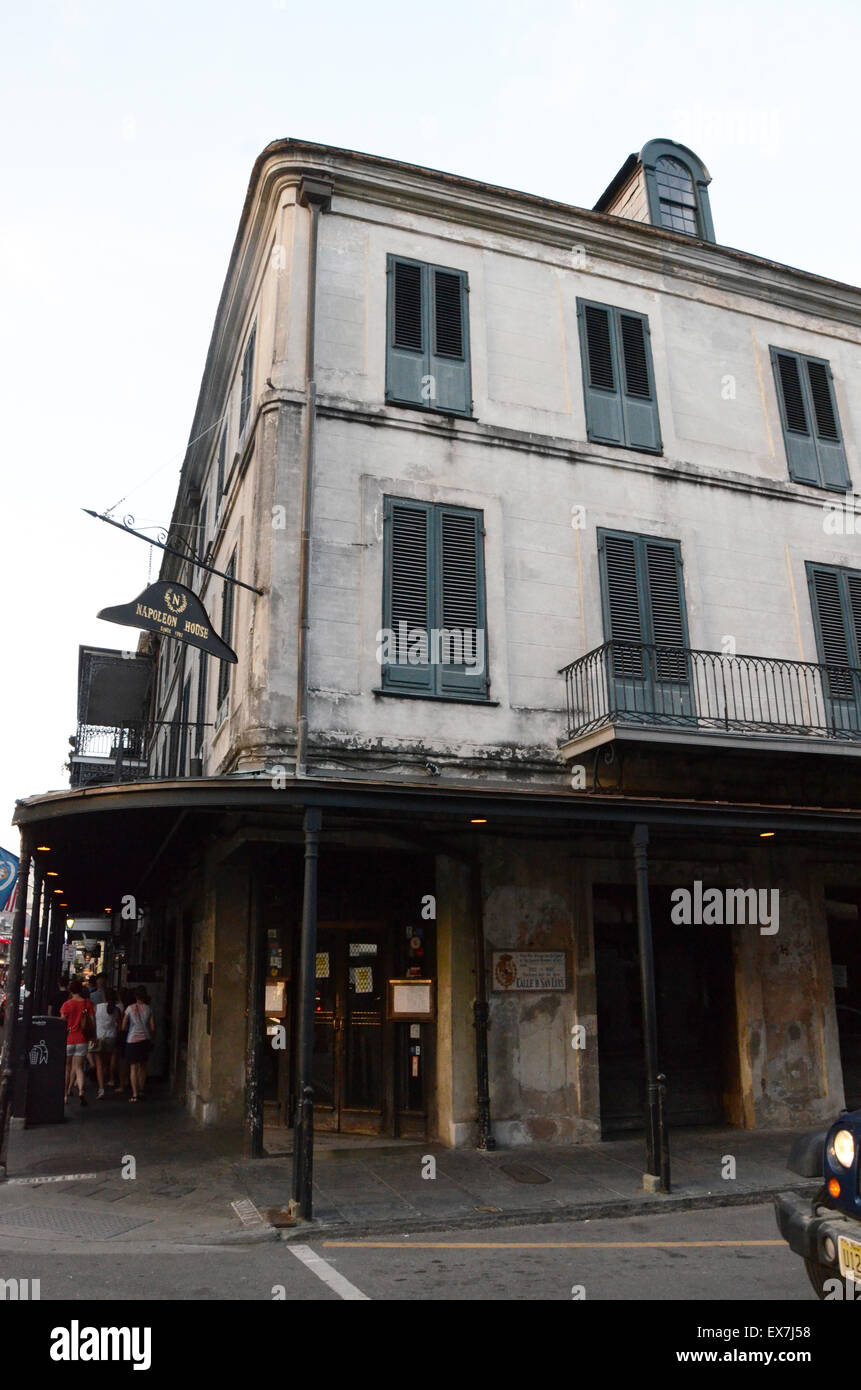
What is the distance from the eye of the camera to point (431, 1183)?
9367 mm

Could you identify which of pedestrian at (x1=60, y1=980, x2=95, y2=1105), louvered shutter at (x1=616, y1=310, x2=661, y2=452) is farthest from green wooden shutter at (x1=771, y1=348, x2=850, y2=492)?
pedestrian at (x1=60, y1=980, x2=95, y2=1105)

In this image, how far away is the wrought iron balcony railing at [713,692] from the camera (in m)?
11.8

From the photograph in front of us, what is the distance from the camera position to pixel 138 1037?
15273 mm

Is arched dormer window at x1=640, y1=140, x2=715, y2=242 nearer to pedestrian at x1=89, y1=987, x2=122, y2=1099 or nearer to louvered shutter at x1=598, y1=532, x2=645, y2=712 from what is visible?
louvered shutter at x1=598, y1=532, x2=645, y2=712

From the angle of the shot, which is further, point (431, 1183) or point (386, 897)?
point (386, 897)

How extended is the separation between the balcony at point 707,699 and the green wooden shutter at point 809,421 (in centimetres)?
333

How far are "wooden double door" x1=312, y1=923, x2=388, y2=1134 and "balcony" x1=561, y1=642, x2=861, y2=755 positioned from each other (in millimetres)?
3582

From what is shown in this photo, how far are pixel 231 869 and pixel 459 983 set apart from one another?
334 centimetres

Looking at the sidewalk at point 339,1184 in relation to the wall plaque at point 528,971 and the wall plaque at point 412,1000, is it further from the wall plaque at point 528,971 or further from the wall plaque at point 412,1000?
the wall plaque at point 528,971

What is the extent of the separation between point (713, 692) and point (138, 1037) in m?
10.0

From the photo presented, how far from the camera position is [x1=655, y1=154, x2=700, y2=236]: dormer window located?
52.2 feet

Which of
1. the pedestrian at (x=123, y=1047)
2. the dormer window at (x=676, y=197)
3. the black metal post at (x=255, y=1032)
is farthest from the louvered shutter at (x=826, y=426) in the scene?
the pedestrian at (x=123, y=1047)
